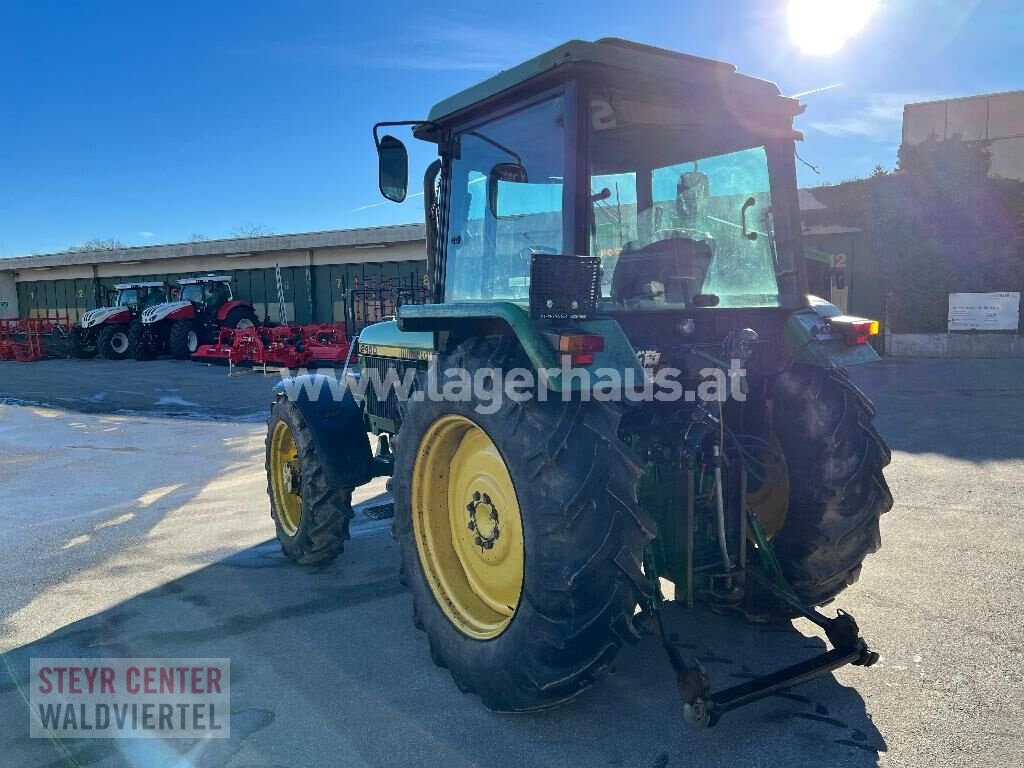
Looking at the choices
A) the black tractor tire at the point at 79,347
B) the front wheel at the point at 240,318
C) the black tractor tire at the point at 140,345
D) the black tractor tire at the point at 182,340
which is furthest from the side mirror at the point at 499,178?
the black tractor tire at the point at 79,347

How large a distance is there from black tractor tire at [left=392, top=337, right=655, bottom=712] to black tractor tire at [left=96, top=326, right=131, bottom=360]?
934 inches

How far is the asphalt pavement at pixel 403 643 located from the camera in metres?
2.76

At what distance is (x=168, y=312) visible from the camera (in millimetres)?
22375

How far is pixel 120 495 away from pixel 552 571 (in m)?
5.33

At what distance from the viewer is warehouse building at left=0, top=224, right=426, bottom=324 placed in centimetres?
2341

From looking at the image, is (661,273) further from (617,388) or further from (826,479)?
(826,479)

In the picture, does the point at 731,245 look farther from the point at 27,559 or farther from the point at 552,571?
the point at 27,559

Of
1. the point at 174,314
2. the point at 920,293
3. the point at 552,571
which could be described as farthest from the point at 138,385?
the point at 920,293

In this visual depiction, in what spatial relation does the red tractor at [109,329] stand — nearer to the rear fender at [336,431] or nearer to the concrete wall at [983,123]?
the rear fender at [336,431]

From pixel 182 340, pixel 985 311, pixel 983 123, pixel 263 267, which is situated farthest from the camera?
pixel 263 267

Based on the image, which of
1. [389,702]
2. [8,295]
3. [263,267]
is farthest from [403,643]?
[8,295]

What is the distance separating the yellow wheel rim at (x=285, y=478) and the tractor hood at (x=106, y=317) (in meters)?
21.4

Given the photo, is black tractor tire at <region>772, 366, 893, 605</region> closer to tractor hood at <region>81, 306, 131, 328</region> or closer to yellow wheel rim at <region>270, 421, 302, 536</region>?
yellow wheel rim at <region>270, 421, 302, 536</region>

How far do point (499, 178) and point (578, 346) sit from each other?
1257 millimetres
